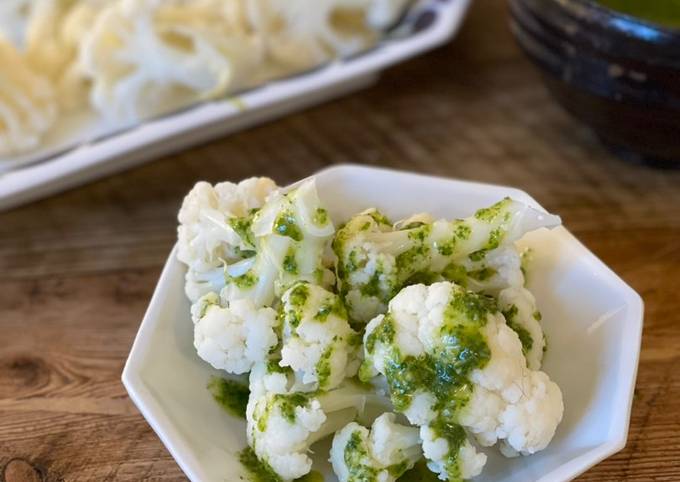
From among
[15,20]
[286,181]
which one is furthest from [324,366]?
[15,20]

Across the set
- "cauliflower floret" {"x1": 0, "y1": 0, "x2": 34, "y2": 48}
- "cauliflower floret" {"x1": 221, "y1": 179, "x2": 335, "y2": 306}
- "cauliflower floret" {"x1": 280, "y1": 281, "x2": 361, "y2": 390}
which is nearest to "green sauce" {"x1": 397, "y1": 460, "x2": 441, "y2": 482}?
"cauliflower floret" {"x1": 280, "y1": 281, "x2": 361, "y2": 390}

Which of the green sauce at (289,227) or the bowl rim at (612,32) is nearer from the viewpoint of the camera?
the green sauce at (289,227)

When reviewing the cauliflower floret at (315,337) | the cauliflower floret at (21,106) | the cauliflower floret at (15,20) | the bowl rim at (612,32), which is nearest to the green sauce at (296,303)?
the cauliflower floret at (315,337)

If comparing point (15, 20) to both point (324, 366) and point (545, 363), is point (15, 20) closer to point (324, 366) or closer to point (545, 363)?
point (324, 366)

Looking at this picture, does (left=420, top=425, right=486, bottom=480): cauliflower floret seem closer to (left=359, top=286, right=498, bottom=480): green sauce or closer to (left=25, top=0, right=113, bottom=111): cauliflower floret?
(left=359, top=286, right=498, bottom=480): green sauce

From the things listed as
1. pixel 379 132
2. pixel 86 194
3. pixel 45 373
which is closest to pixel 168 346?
pixel 45 373

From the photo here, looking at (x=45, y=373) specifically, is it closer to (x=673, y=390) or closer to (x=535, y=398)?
(x=535, y=398)

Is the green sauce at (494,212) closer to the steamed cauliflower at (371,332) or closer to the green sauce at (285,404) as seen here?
the steamed cauliflower at (371,332)
